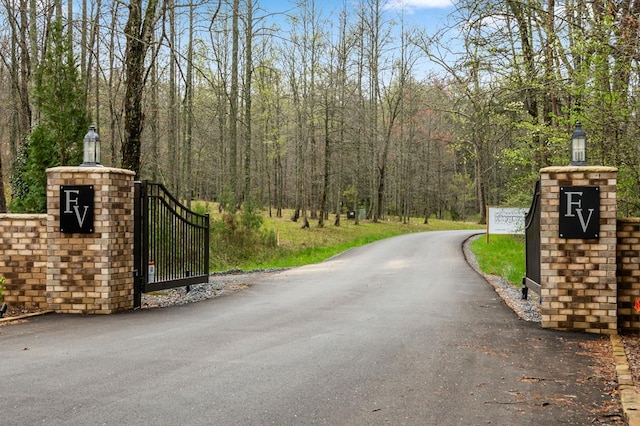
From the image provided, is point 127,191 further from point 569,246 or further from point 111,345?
point 569,246

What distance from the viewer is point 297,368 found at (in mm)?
5285

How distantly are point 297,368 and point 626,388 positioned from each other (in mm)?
2661

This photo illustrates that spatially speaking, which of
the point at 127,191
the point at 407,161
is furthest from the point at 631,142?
the point at 407,161

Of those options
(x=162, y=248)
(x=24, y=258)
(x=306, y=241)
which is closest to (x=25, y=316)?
(x=24, y=258)

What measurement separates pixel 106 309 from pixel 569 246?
6153 millimetres

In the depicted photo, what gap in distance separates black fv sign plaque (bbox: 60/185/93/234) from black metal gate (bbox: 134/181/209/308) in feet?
2.71

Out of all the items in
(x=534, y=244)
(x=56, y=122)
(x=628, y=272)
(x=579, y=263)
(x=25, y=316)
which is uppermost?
(x=56, y=122)

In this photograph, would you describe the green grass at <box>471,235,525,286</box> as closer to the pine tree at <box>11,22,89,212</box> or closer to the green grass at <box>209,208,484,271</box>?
the green grass at <box>209,208,484,271</box>

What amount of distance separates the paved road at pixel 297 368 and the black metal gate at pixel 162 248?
700mm

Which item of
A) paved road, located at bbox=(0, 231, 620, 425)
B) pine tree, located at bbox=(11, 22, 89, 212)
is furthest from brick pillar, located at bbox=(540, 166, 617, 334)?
pine tree, located at bbox=(11, 22, 89, 212)

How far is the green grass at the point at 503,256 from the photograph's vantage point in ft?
50.7

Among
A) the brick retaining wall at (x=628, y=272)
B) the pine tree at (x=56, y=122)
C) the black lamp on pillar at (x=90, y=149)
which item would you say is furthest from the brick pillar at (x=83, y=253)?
the brick retaining wall at (x=628, y=272)

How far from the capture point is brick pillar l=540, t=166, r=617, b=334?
7.23m

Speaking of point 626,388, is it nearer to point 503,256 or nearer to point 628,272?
point 628,272
